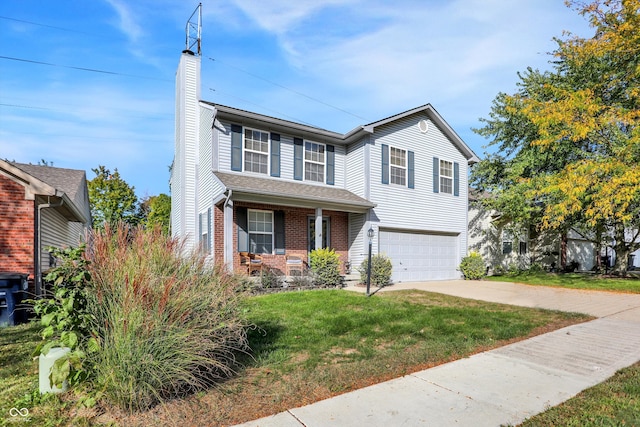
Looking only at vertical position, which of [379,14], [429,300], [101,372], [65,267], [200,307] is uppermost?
[379,14]

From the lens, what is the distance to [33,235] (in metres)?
8.20

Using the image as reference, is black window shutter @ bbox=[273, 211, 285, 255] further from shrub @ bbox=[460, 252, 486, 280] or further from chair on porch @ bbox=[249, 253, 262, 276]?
shrub @ bbox=[460, 252, 486, 280]

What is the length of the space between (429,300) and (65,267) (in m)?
8.19

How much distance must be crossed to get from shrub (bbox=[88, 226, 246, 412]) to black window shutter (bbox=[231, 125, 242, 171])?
27.1 feet

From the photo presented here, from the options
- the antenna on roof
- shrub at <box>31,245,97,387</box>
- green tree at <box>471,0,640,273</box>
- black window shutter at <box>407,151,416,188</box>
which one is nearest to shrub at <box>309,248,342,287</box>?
black window shutter at <box>407,151,416,188</box>

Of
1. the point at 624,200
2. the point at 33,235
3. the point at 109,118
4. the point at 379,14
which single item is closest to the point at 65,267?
the point at 33,235

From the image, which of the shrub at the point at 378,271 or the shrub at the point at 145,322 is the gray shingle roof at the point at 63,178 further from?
the shrub at the point at 145,322

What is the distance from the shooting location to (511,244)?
2075 cm

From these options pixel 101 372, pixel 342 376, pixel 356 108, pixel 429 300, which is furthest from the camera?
pixel 356 108

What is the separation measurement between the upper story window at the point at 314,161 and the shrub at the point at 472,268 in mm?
7523

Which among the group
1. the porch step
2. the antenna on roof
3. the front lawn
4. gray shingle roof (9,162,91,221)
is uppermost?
the antenna on roof

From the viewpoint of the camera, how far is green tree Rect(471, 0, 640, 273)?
36.7 feet

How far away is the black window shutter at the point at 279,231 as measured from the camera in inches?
493

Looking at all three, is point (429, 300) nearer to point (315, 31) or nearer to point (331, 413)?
point (331, 413)
